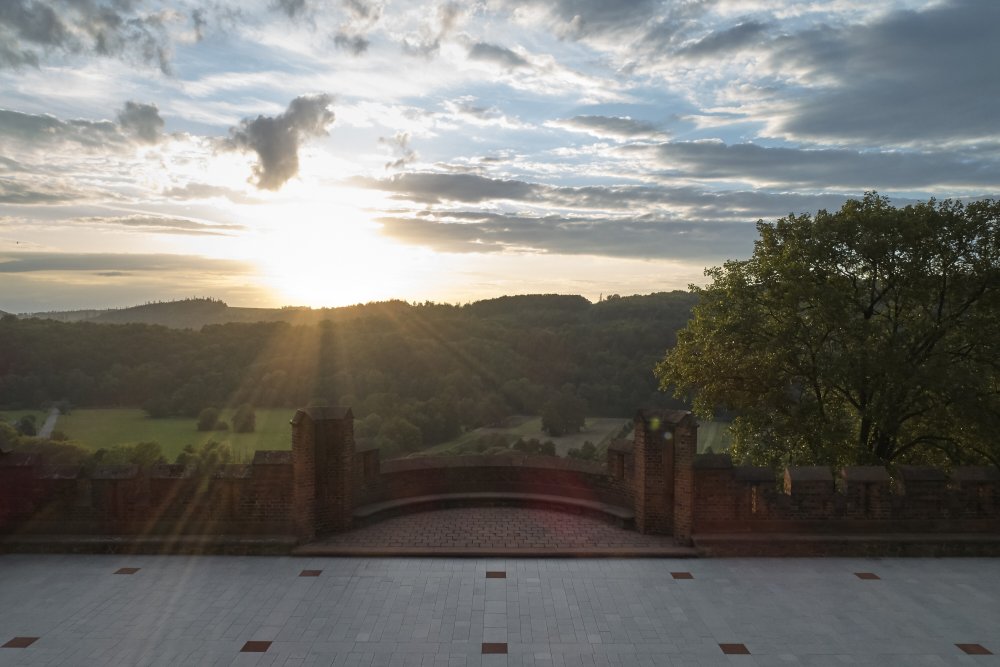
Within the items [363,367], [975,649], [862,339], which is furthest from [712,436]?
[975,649]

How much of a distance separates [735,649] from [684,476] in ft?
11.2

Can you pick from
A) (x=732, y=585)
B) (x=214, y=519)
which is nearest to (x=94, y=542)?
(x=214, y=519)

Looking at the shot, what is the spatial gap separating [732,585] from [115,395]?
2168 inches

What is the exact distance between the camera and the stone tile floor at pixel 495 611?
6789mm

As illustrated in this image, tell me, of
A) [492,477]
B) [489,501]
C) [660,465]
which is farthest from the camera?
[492,477]

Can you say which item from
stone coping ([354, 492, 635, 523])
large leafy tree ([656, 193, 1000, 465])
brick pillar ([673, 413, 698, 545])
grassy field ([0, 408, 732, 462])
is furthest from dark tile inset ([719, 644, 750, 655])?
grassy field ([0, 408, 732, 462])

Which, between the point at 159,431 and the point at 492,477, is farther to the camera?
the point at 159,431

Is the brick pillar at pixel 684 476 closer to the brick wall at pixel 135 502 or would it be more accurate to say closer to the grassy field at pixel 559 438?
the brick wall at pixel 135 502

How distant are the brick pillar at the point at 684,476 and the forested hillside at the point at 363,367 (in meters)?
36.6

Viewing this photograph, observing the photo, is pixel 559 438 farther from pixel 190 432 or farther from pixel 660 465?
pixel 660 465

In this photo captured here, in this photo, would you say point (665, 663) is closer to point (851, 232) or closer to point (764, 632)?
point (764, 632)

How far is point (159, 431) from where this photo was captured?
168ft

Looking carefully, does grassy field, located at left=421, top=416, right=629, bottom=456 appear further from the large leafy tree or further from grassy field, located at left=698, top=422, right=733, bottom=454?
the large leafy tree

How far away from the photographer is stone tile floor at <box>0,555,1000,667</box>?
6789mm
